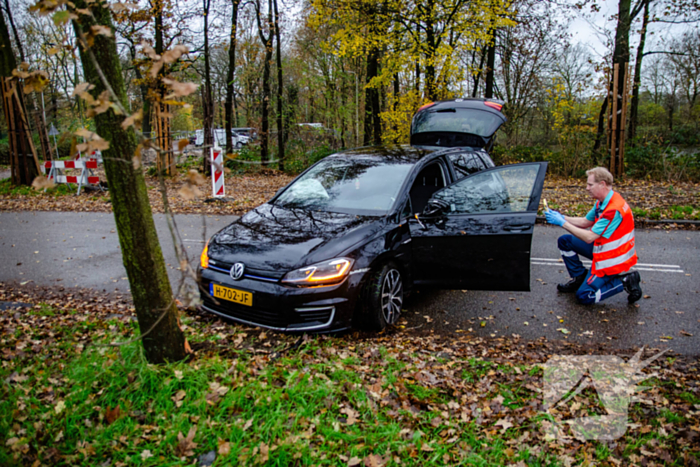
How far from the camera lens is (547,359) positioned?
385 centimetres

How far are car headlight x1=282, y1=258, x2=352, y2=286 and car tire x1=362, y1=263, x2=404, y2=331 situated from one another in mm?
338

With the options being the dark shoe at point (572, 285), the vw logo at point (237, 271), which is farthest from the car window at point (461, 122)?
the vw logo at point (237, 271)

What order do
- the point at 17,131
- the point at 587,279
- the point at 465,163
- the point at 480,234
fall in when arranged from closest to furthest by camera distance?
1. the point at 480,234
2. the point at 587,279
3. the point at 465,163
4. the point at 17,131

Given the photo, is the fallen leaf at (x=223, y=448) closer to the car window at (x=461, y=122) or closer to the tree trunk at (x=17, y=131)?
the car window at (x=461, y=122)

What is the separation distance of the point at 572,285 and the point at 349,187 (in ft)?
9.85

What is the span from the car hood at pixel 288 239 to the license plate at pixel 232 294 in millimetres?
220

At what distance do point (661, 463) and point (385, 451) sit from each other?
1.52 m

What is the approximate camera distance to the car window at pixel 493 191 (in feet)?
15.9

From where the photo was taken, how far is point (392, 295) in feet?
14.7

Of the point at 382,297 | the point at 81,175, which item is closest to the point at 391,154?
the point at 382,297

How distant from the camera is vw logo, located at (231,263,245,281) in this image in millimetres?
4008

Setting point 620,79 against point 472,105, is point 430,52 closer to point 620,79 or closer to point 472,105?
point 472,105

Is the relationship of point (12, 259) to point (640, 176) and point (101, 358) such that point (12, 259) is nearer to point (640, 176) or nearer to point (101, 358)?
point (101, 358)

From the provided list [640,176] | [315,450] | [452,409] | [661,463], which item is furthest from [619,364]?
[640,176]
